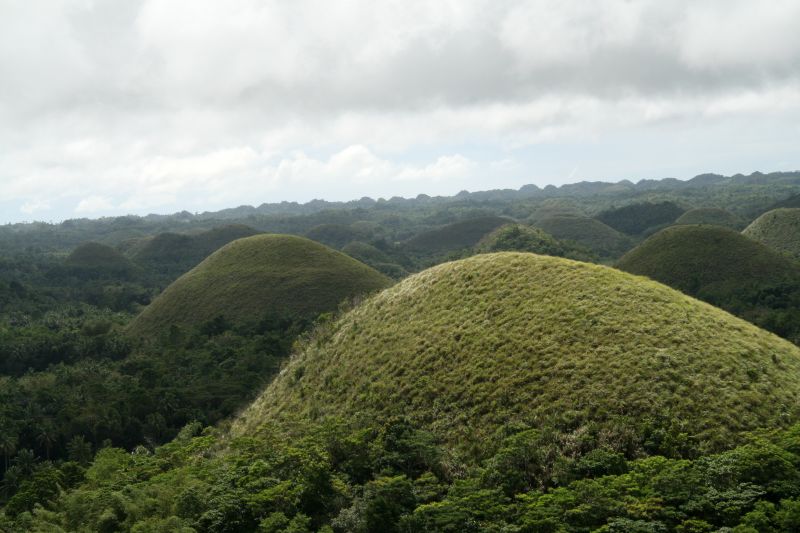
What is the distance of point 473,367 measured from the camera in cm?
2906

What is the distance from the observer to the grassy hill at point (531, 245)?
127 metres

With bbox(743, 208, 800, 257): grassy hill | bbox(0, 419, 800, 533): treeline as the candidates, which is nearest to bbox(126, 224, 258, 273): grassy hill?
bbox(743, 208, 800, 257): grassy hill

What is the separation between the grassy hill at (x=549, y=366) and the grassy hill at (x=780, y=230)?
3659 inches

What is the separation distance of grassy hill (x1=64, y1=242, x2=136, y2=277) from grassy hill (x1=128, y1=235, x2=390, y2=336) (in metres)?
68.3

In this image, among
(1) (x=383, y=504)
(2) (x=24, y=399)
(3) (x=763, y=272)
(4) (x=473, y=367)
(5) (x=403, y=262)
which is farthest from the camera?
(5) (x=403, y=262)

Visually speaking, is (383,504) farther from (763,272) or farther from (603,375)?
(763,272)

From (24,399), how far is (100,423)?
12720mm

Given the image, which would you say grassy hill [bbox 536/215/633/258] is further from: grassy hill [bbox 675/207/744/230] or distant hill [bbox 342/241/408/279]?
distant hill [bbox 342/241/408/279]

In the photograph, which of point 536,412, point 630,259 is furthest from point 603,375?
point 630,259

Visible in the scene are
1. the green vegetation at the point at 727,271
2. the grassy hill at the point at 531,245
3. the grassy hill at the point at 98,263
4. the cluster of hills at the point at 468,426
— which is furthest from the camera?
the grassy hill at the point at 98,263

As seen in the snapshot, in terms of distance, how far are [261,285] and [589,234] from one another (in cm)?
12316

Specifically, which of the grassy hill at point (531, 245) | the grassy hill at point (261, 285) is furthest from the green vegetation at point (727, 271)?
the grassy hill at point (261, 285)

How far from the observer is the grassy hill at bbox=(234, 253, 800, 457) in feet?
76.7

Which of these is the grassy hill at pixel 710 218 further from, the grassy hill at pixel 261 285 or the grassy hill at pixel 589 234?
the grassy hill at pixel 261 285
